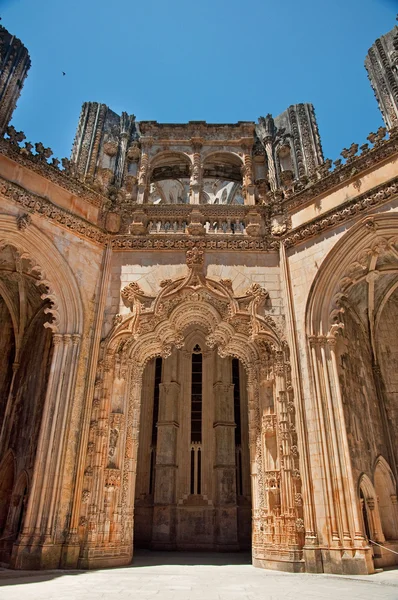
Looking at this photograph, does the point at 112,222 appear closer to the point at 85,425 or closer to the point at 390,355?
the point at 85,425

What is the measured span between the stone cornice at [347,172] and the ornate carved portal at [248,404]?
114 inches

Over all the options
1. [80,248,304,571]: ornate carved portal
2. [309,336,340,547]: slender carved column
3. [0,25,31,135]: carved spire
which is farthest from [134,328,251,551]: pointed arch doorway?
[0,25,31,135]: carved spire

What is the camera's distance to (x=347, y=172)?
1097 cm

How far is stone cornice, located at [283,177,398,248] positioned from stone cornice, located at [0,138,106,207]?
218 inches

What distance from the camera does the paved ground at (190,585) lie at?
18.7 feet

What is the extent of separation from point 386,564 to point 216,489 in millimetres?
7164

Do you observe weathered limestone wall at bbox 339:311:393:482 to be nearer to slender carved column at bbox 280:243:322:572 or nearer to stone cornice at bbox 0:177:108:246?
slender carved column at bbox 280:243:322:572

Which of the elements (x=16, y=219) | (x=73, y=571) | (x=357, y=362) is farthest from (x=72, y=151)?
(x=73, y=571)

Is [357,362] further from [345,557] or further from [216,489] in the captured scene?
[216,489]

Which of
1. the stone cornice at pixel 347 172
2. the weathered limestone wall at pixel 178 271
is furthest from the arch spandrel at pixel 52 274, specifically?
the stone cornice at pixel 347 172

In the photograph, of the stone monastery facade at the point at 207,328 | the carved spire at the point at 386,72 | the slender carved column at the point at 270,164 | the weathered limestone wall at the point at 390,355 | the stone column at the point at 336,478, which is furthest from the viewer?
the slender carved column at the point at 270,164

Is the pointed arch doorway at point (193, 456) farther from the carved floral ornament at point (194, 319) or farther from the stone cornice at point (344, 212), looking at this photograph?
the stone cornice at point (344, 212)

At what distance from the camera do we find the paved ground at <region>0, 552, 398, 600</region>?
5.71 metres

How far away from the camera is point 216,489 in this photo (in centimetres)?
1534
